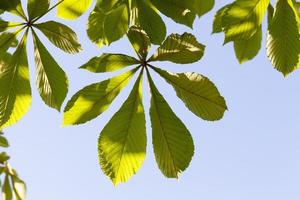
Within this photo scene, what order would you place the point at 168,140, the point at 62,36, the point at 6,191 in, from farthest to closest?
the point at 6,191 < the point at 62,36 < the point at 168,140

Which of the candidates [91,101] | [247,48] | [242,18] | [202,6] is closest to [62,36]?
[91,101]

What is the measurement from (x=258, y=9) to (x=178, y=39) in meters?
0.35

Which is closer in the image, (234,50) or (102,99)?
(102,99)

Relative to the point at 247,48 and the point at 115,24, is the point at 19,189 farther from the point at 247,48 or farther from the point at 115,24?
the point at 247,48

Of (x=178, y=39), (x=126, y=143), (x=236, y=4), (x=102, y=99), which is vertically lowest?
(x=126, y=143)

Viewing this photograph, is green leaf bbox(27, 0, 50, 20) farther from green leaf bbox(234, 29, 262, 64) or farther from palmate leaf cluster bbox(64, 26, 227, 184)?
green leaf bbox(234, 29, 262, 64)

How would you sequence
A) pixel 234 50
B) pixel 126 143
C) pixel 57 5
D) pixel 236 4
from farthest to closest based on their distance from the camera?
pixel 234 50, pixel 57 5, pixel 126 143, pixel 236 4

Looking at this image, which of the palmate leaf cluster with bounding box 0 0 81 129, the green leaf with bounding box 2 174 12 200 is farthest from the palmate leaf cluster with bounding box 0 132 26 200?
the palmate leaf cluster with bounding box 0 0 81 129

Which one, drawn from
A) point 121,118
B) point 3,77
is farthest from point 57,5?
point 121,118

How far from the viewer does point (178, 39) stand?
183 centimetres

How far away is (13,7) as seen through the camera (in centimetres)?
200

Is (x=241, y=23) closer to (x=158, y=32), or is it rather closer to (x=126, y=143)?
(x=158, y=32)

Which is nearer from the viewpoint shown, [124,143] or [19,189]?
[124,143]

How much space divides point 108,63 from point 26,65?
1.32ft
